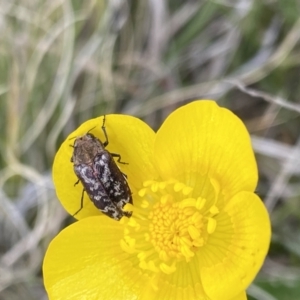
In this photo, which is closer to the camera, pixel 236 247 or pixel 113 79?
pixel 236 247

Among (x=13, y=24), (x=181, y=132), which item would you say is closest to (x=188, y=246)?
(x=181, y=132)

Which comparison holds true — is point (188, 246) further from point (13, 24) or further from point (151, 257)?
point (13, 24)

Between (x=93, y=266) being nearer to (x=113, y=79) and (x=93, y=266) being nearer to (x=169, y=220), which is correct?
(x=169, y=220)

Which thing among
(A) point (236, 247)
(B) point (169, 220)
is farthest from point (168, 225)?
(A) point (236, 247)

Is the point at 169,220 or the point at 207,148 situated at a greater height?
the point at 207,148

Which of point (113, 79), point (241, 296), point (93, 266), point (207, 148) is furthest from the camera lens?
point (113, 79)

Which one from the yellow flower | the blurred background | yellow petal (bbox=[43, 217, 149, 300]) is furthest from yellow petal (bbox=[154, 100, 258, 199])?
the blurred background
